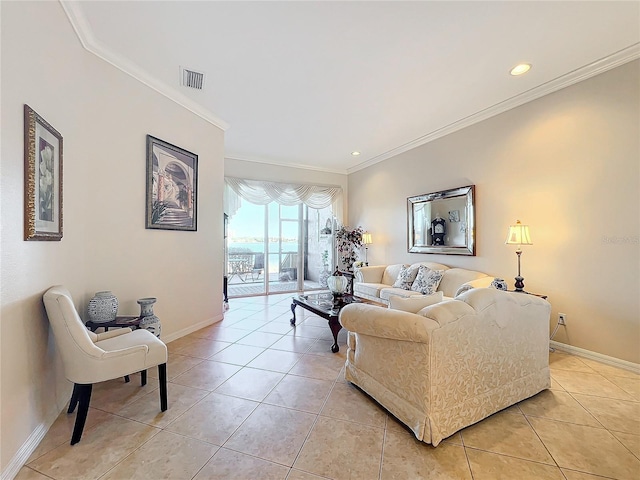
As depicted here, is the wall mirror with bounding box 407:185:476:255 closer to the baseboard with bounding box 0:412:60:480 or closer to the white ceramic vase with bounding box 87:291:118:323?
the white ceramic vase with bounding box 87:291:118:323

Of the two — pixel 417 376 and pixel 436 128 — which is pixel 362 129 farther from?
pixel 417 376

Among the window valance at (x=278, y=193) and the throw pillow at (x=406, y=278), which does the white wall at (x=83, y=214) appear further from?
the throw pillow at (x=406, y=278)

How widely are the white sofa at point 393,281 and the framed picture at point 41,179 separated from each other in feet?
11.2

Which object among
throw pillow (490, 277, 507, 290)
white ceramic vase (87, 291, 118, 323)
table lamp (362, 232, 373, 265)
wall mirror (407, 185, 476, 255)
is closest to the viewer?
white ceramic vase (87, 291, 118, 323)

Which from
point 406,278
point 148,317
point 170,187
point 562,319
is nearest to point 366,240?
point 406,278

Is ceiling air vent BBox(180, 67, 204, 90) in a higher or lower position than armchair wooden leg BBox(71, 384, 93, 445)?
higher

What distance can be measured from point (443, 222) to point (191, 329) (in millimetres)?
4014

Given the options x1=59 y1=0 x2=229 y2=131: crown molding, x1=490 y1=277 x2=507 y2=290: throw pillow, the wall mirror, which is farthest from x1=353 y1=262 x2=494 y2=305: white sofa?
x1=59 y1=0 x2=229 y2=131: crown molding

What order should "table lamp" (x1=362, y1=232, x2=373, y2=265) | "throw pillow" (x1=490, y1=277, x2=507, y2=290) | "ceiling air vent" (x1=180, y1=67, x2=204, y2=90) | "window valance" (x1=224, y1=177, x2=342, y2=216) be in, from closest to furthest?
1. "ceiling air vent" (x1=180, y1=67, x2=204, y2=90)
2. "throw pillow" (x1=490, y1=277, x2=507, y2=290)
3. "window valance" (x1=224, y1=177, x2=342, y2=216)
4. "table lamp" (x1=362, y1=232, x2=373, y2=265)

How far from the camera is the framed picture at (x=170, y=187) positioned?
3078 millimetres

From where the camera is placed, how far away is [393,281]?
16.6 feet

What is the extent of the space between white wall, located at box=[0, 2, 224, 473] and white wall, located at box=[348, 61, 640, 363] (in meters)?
3.83

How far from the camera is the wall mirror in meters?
4.04

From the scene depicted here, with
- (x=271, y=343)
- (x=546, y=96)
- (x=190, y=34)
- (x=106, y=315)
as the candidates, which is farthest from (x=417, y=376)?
(x=546, y=96)
